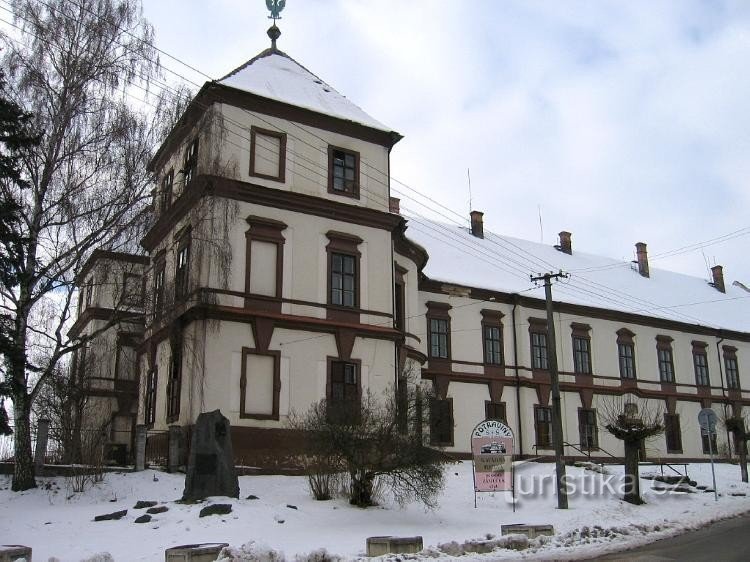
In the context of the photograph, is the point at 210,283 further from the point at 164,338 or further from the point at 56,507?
the point at 56,507

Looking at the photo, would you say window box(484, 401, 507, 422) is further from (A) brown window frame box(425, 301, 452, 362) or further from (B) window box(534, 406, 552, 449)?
(A) brown window frame box(425, 301, 452, 362)

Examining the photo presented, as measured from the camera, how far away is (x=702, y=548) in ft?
50.1

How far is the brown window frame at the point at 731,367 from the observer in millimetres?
49656

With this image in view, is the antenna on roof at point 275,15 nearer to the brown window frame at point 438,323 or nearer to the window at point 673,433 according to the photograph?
the brown window frame at point 438,323

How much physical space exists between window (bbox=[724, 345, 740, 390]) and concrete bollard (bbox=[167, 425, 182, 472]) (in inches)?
1547

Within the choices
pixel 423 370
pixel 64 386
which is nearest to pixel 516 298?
pixel 423 370

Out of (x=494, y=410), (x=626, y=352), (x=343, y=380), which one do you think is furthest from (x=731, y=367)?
(x=343, y=380)

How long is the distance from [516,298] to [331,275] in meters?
15.8

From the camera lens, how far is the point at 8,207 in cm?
1527


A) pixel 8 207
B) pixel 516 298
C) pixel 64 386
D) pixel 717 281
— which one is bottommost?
pixel 64 386

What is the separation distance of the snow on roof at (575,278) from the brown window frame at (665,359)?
164 centimetres

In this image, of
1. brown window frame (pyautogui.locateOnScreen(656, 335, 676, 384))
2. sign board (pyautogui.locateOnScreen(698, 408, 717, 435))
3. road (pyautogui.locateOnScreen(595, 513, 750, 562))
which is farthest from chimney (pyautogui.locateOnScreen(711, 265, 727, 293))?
road (pyautogui.locateOnScreen(595, 513, 750, 562))

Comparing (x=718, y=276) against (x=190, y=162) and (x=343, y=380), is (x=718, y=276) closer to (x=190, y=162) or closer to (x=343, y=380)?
(x=343, y=380)

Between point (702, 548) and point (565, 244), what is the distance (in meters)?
37.6
